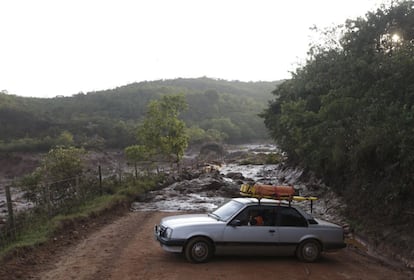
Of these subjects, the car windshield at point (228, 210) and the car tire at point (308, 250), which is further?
the car tire at point (308, 250)

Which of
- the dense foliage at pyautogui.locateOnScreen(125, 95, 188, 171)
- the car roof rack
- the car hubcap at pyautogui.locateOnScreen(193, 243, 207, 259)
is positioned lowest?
the car hubcap at pyautogui.locateOnScreen(193, 243, 207, 259)

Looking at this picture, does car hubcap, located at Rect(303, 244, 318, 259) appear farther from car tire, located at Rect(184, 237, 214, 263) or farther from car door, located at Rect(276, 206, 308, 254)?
car tire, located at Rect(184, 237, 214, 263)

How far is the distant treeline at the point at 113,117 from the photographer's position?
72.9m

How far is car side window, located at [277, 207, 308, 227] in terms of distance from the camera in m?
11.4

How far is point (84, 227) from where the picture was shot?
1588 cm

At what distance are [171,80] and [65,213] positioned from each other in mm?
179800

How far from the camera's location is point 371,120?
18391mm

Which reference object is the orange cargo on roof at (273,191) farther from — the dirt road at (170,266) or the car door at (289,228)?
the dirt road at (170,266)

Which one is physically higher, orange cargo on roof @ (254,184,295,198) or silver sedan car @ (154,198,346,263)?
orange cargo on roof @ (254,184,295,198)

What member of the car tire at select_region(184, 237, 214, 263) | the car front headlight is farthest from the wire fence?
the car tire at select_region(184, 237, 214, 263)

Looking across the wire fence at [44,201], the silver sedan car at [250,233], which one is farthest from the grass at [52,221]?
the silver sedan car at [250,233]

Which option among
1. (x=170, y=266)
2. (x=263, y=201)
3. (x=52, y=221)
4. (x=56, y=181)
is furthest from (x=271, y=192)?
(x=56, y=181)

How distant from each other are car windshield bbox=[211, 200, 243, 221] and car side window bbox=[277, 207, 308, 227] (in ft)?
3.46

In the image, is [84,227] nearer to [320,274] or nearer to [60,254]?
[60,254]
